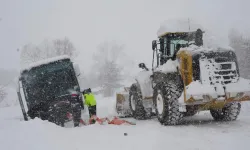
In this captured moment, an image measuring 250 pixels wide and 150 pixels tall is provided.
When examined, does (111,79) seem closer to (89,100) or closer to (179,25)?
(89,100)

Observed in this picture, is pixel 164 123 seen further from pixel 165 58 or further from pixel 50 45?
pixel 50 45

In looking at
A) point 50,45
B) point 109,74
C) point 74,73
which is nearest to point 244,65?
point 109,74

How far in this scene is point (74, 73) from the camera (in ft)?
42.0

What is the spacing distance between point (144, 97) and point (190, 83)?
3062 mm

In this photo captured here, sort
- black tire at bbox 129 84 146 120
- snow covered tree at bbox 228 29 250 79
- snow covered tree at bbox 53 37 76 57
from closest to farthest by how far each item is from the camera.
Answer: black tire at bbox 129 84 146 120
snow covered tree at bbox 228 29 250 79
snow covered tree at bbox 53 37 76 57

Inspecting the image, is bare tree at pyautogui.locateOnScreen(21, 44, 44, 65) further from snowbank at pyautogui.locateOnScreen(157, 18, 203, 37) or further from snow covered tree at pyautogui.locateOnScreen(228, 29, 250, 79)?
snowbank at pyautogui.locateOnScreen(157, 18, 203, 37)

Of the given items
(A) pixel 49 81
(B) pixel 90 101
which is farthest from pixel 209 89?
(A) pixel 49 81

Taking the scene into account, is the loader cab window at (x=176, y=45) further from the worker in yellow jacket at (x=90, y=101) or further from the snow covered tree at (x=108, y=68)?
the snow covered tree at (x=108, y=68)

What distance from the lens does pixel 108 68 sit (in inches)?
2434

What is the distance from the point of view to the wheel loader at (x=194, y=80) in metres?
8.51

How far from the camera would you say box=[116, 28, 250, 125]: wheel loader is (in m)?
8.51

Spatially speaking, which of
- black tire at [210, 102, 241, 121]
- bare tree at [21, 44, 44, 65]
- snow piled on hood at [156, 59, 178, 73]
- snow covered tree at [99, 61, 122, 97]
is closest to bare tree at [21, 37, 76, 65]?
bare tree at [21, 44, 44, 65]

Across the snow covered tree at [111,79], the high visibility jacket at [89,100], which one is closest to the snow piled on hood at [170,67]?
the high visibility jacket at [89,100]

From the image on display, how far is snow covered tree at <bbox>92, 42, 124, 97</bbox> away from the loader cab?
49.2 m
